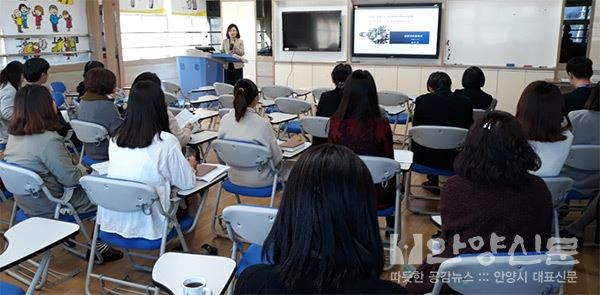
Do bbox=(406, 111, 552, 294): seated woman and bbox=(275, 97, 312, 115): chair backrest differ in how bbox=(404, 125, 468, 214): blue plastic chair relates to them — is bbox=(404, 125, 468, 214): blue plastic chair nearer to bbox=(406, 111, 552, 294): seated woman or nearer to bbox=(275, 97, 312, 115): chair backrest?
bbox=(406, 111, 552, 294): seated woman

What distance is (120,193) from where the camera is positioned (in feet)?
7.69

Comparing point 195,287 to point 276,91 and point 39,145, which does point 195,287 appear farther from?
point 276,91

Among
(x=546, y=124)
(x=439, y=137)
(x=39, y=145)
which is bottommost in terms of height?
(x=439, y=137)

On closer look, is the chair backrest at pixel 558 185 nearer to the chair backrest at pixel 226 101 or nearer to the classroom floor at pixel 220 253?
the classroom floor at pixel 220 253

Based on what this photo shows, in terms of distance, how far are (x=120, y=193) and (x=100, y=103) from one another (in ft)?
5.77

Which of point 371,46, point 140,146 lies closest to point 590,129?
point 140,146

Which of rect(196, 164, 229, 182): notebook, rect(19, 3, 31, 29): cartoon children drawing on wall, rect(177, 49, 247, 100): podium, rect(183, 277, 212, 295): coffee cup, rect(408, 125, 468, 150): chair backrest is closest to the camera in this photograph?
rect(183, 277, 212, 295): coffee cup

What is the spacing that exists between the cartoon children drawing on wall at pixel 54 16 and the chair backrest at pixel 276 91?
3.98 m

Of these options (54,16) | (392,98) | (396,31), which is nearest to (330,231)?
(392,98)

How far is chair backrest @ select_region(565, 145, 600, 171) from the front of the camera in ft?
10.1

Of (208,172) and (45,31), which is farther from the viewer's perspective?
(45,31)

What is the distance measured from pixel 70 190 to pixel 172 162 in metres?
0.79

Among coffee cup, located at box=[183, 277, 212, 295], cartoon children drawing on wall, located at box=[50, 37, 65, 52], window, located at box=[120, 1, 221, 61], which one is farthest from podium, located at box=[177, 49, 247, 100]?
coffee cup, located at box=[183, 277, 212, 295]

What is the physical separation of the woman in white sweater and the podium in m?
4.01
